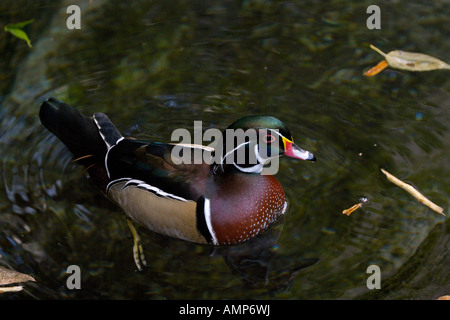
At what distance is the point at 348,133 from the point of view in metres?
4.90

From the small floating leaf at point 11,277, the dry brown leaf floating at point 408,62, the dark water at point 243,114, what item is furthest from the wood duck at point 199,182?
the dry brown leaf floating at point 408,62

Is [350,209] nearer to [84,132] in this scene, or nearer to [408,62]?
[408,62]

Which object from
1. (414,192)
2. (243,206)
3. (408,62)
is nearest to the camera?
(243,206)

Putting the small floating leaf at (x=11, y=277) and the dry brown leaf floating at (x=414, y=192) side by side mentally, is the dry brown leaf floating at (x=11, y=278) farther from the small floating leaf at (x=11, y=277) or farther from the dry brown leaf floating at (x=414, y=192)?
the dry brown leaf floating at (x=414, y=192)

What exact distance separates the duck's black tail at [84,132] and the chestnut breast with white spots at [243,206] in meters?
0.93

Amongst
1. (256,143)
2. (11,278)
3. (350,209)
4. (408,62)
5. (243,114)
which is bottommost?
(350,209)

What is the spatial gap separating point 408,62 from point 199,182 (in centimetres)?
244

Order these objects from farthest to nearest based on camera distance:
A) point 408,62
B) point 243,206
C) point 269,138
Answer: point 408,62
point 243,206
point 269,138

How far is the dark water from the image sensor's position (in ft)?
13.0

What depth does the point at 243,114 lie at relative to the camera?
5094 millimetres

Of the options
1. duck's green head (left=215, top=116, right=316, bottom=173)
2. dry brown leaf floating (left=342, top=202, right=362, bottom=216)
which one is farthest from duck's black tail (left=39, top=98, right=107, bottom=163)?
dry brown leaf floating (left=342, top=202, right=362, bottom=216)

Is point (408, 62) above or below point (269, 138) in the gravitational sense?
below

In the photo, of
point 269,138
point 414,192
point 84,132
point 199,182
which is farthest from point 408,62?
point 84,132

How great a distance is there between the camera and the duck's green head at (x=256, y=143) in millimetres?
4066
